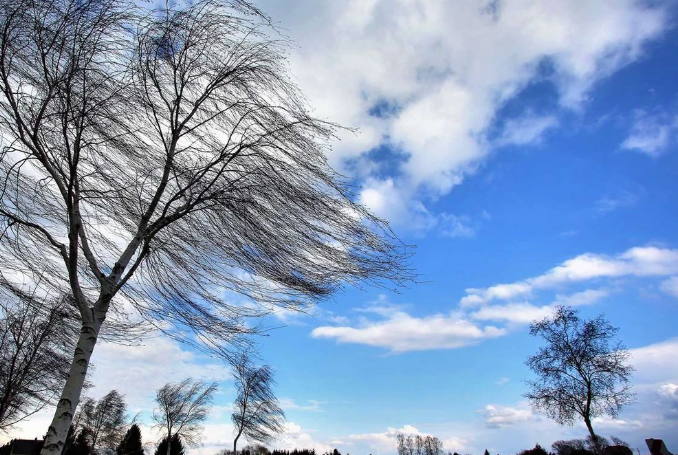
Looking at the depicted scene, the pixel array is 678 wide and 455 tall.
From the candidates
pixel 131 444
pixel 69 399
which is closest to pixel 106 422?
pixel 131 444

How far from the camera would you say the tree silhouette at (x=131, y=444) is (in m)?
41.3

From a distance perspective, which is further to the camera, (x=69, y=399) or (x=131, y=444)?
(x=131, y=444)

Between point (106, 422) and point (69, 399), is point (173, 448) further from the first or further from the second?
point (69, 399)

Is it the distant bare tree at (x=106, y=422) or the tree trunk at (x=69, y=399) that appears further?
the distant bare tree at (x=106, y=422)

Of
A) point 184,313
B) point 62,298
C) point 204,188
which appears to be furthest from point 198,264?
point 62,298

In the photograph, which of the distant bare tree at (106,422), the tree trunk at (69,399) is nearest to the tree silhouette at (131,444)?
the distant bare tree at (106,422)

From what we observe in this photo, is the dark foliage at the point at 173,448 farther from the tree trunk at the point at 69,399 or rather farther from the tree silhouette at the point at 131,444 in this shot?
the tree trunk at the point at 69,399

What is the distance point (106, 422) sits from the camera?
42875mm

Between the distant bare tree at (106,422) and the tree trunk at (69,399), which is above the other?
the distant bare tree at (106,422)

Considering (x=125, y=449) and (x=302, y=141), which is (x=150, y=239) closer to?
(x=302, y=141)

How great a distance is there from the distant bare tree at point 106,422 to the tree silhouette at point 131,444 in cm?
75

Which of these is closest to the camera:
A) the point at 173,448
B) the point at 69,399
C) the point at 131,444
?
the point at 69,399

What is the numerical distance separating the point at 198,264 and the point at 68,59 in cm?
263

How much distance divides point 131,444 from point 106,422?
335 centimetres
